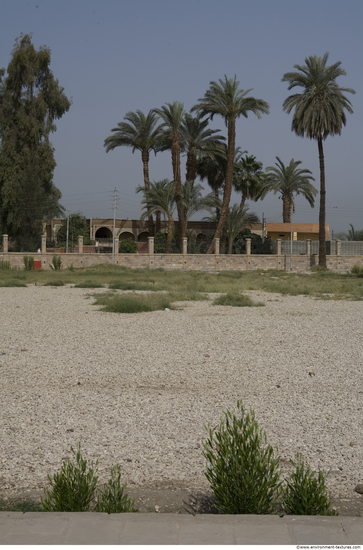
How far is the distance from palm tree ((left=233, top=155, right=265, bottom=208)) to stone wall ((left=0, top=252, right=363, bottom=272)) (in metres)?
12.4

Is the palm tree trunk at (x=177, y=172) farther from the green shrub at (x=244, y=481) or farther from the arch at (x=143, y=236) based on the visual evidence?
the green shrub at (x=244, y=481)

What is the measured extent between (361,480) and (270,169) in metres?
55.1

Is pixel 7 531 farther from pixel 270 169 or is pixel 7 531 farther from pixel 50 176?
pixel 270 169

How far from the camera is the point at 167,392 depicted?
267 inches

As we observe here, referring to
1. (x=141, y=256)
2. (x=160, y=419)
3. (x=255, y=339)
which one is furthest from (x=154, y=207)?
(x=160, y=419)

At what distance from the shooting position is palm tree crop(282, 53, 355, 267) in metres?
41.3

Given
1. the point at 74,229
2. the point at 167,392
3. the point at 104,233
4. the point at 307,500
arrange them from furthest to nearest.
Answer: the point at 104,233, the point at 74,229, the point at 167,392, the point at 307,500

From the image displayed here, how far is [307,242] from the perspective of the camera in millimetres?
50906

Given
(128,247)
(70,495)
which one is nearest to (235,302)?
(70,495)

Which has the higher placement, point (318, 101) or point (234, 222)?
point (318, 101)

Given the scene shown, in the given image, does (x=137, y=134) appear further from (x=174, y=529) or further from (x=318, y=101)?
(x=174, y=529)

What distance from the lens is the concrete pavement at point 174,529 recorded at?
276 centimetres

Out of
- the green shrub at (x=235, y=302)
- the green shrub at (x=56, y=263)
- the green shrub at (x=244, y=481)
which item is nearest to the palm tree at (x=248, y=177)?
the green shrub at (x=56, y=263)

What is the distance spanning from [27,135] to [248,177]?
75.6 feet
